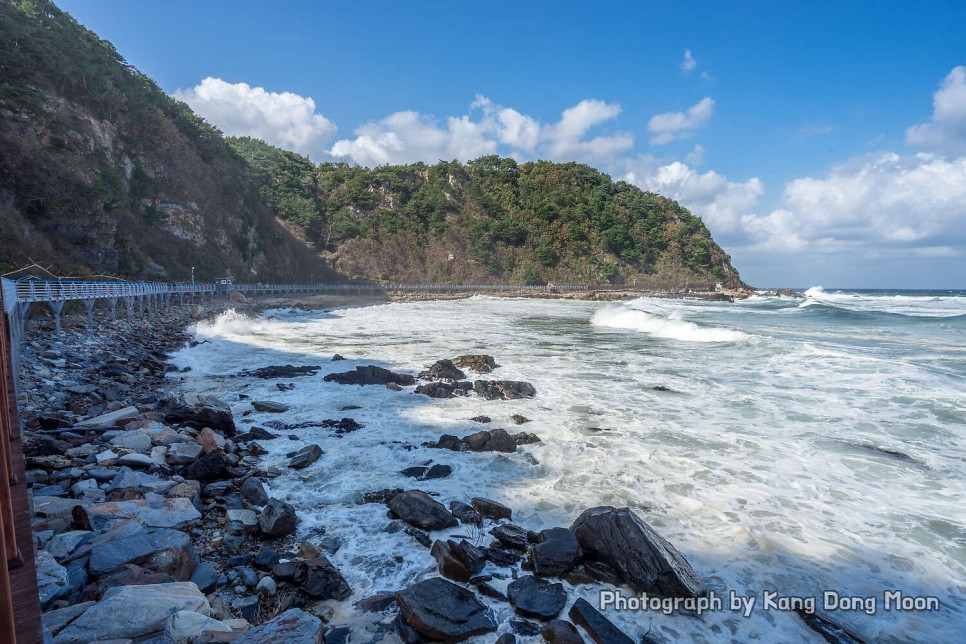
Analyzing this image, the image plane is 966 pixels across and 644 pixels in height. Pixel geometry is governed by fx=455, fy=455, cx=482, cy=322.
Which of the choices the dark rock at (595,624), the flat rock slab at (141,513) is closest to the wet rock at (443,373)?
the flat rock slab at (141,513)

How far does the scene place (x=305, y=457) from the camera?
809cm

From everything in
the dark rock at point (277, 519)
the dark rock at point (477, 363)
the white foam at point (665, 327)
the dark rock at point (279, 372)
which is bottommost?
the dark rock at point (279, 372)

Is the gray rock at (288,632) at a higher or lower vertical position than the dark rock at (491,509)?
higher

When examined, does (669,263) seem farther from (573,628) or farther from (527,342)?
(573,628)

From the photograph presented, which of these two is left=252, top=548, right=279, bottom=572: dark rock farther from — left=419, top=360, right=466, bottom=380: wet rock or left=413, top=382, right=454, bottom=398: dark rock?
left=419, top=360, right=466, bottom=380: wet rock

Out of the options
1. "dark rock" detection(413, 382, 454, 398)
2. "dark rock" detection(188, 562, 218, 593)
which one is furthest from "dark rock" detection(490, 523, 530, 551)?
"dark rock" detection(413, 382, 454, 398)

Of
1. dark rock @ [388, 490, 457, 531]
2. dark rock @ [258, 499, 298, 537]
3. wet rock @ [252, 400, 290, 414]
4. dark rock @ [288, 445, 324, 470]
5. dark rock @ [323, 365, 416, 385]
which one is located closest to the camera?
dark rock @ [258, 499, 298, 537]

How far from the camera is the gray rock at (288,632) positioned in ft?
11.1

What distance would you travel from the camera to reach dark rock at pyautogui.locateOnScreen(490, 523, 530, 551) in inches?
224

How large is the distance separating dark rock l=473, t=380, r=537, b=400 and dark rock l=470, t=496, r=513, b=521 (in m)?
6.18

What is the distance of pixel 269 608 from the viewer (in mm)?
4367

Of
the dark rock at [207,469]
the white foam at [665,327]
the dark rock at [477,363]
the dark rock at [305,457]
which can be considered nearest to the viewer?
the dark rock at [207,469]

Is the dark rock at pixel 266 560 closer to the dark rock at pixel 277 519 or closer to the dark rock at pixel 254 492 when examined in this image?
the dark rock at pixel 277 519

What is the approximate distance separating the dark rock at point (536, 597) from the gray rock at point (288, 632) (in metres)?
2.00
